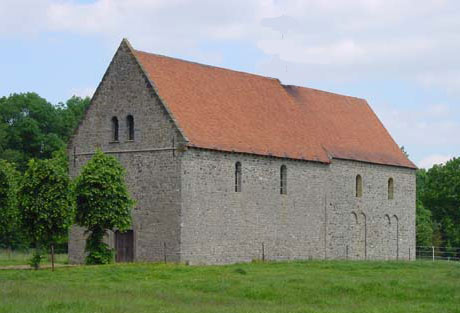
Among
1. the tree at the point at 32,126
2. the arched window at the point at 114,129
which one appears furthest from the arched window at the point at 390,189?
the tree at the point at 32,126

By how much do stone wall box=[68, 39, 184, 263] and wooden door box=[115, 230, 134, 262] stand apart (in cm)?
35

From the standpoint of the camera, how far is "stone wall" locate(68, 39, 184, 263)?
42625 mm

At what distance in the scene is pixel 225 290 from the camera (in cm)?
2931

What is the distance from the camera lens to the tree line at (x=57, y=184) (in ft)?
129

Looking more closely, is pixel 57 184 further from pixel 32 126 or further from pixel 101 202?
pixel 32 126

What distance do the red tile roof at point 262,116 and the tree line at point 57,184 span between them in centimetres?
497

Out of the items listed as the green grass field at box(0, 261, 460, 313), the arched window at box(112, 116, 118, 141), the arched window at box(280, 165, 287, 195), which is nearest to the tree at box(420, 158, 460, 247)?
the arched window at box(280, 165, 287, 195)

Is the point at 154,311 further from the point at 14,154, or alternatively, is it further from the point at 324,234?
the point at 14,154

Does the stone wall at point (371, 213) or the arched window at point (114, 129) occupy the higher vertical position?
the arched window at point (114, 129)

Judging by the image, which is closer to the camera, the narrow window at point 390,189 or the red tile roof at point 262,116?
the red tile roof at point 262,116

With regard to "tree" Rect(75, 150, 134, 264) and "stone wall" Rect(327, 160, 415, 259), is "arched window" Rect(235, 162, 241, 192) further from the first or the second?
"stone wall" Rect(327, 160, 415, 259)

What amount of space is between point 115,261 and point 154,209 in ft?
11.2

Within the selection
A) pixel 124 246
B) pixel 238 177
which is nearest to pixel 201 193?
pixel 238 177

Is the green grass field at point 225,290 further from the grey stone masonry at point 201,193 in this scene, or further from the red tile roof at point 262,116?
the red tile roof at point 262,116
